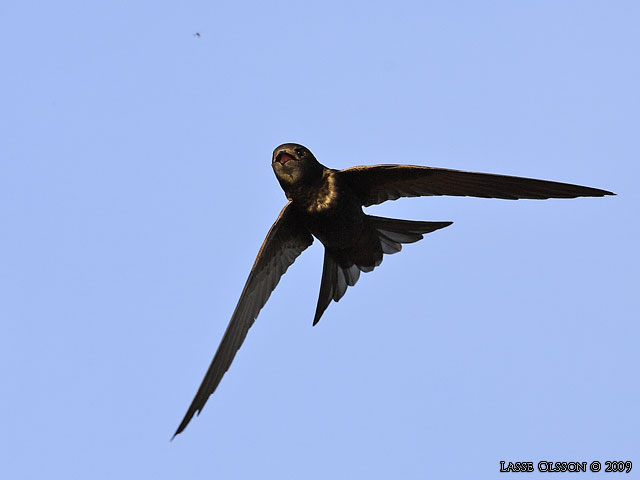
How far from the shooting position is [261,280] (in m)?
10.8

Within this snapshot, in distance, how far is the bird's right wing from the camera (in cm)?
957

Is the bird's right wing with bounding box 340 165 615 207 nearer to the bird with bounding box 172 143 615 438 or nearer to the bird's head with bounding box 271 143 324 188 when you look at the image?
the bird with bounding box 172 143 615 438

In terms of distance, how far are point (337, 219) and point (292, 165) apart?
75 cm

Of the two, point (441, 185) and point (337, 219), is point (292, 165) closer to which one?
point (337, 219)

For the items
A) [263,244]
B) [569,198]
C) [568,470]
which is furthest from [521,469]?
[263,244]

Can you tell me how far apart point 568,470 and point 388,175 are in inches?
Result: 138

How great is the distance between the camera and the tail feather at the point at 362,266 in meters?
10.6

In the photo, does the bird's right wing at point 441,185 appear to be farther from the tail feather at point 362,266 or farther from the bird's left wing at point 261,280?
the bird's left wing at point 261,280

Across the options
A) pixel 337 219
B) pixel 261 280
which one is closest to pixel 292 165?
pixel 337 219

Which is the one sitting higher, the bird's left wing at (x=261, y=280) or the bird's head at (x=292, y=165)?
the bird's head at (x=292, y=165)

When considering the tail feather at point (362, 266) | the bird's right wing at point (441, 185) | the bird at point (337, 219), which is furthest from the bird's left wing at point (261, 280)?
the bird's right wing at point (441, 185)

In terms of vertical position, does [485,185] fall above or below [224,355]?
above

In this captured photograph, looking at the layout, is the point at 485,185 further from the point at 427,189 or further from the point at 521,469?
the point at 521,469

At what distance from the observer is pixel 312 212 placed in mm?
10102
